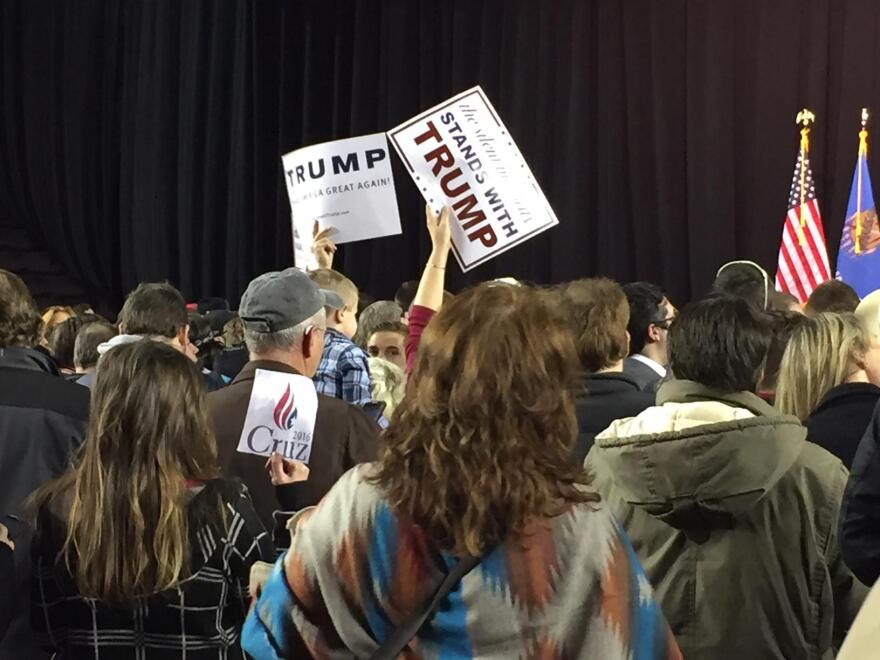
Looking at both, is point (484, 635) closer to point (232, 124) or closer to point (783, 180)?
point (783, 180)

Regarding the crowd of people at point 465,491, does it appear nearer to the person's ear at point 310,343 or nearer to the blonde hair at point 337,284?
the person's ear at point 310,343

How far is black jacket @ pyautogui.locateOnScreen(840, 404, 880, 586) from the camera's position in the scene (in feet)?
5.97

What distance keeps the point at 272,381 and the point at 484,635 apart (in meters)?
1.10

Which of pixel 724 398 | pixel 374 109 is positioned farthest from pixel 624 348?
pixel 374 109

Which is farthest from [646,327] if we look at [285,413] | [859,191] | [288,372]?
[859,191]

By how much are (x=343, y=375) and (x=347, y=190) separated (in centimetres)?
159

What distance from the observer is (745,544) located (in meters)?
2.10

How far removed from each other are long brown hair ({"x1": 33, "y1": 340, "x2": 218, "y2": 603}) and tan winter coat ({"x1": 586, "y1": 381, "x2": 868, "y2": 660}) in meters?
0.72

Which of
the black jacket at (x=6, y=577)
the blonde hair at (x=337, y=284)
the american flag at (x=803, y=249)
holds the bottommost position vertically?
the american flag at (x=803, y=249)

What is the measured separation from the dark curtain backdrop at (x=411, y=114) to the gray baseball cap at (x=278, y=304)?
623 centimetres

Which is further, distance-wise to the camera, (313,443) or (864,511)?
(313,443)

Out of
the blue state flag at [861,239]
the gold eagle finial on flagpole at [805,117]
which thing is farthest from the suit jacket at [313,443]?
the gold eagle finial on flagpole at [805,117]

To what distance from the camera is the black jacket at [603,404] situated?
270 centimetres

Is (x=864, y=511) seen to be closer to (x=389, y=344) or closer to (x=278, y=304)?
(x=278, y=304)
